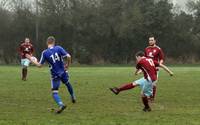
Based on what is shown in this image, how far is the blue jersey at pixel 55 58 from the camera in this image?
14039 mm

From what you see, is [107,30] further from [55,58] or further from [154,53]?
[55,58]

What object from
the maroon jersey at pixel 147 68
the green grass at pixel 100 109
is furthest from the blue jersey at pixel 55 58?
the maroon jersey at pixel 147 68

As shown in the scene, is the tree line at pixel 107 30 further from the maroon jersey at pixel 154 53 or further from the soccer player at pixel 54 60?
the soccer player at pixel 54 60

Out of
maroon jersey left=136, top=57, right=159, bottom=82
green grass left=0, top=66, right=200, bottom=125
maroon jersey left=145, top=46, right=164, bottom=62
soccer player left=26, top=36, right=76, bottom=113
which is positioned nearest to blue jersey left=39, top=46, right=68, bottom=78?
soccer player left=26, top=36, right=76, bottom=113

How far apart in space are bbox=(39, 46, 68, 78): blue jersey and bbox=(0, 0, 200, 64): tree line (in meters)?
51.0

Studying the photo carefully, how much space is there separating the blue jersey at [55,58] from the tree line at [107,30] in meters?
51.0

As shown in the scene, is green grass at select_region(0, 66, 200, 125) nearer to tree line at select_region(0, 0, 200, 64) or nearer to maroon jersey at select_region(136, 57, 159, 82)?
maroon jersey at select_region(136, 57, 159, 82)

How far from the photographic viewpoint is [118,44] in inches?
2630

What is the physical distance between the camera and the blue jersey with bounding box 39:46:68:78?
14.0 m

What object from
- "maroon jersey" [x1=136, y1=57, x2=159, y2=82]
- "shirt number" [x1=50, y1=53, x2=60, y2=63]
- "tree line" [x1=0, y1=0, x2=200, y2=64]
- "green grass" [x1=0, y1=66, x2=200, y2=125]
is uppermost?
"tree line" [x1=0, y1=0, x2=200, y2=64]

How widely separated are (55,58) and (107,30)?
53.0m

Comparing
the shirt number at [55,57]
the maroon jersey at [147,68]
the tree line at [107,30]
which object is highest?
the tree line at [107,30]

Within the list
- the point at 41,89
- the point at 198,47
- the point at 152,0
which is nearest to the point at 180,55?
the point at 198,47

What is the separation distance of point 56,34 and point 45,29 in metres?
1.57
